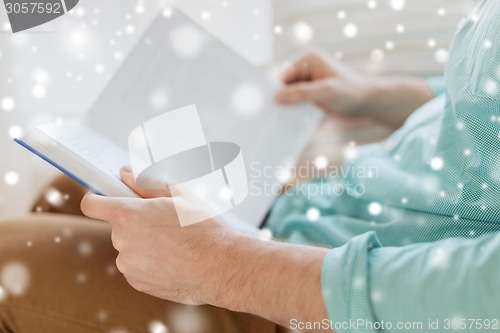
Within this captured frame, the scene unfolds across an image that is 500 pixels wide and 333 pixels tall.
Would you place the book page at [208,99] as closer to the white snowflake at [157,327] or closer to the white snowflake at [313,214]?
the white snowflake at [313,214]

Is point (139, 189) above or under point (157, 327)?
above

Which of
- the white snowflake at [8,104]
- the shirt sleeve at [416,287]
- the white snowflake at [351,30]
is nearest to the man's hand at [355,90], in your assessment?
the white snowflake at [351,30]

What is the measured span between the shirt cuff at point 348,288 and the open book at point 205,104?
0.26m

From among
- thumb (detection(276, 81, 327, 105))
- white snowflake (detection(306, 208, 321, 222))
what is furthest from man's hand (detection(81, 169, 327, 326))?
thumb (detection(276, 81, 327, 105))

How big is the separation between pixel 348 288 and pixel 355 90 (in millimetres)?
522

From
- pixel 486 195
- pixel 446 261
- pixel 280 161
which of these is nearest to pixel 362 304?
pixel 446 261

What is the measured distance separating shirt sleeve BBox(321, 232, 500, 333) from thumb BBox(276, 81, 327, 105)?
39 cm

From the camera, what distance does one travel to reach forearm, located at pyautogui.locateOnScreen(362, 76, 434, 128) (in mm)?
963

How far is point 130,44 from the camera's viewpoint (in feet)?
4.45

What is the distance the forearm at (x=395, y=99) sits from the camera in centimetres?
96

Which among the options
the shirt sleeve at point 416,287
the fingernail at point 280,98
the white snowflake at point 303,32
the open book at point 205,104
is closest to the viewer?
the shirt sleeve at point 416,287

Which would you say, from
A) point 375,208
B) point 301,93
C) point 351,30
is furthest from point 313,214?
point 351,30

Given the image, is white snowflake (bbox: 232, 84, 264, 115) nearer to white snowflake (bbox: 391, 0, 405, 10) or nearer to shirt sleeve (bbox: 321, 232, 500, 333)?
shirt sleeve (bbox: 321, 232, 500, 333)

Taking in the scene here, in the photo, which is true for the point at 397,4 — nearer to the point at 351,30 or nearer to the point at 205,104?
the point at 351,30
